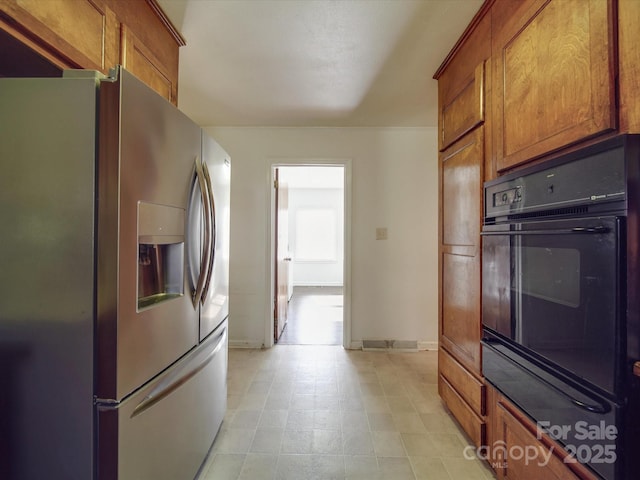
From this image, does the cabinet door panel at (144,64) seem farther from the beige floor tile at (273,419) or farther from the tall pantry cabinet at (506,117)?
the beige floor tile at (273,419)

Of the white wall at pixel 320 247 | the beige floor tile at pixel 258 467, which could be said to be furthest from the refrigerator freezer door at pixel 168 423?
the white wall at pixel 320 247

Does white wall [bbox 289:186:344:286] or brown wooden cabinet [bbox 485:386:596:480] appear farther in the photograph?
white wall [bbox 289:186:344:286]

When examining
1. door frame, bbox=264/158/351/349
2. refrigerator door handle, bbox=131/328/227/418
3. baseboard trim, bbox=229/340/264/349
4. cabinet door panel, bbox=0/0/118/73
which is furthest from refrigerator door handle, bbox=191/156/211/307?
baseboard trim, bbox=229/340/264/349

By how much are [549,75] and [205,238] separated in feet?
4.84

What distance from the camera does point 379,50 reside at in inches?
67.8

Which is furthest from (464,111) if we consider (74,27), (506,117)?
(74,27)

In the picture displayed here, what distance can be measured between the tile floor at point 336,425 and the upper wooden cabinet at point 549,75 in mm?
1564

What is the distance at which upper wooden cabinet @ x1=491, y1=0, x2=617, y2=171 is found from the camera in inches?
31.6

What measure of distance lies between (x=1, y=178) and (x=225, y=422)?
169 cm

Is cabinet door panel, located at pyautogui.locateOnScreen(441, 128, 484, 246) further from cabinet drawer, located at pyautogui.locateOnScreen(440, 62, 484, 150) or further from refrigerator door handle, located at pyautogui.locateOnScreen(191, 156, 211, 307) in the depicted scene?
refrigerator door handle, located at pyautogui.locateOnScreen(191, 156, 211, 307)

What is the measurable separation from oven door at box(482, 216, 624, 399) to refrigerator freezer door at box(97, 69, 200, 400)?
133 cm

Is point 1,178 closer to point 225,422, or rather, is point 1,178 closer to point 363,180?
point 225,422

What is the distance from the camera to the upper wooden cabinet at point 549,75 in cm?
80

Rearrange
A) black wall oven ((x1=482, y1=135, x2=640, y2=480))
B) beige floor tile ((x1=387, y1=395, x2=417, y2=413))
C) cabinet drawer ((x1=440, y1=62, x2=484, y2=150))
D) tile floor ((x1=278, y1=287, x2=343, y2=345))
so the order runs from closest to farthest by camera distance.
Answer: black wall oven ((x1=482, y1=135, x2=640, y2=480))
cabinet drawer ((x1=440, y1=62, x2=484, y2=150))
beige floor tile ((x1=387, y1=395, x2=417, y2=413))
tile floor ((x1=278, y1=287, x2=343, y2=345))
